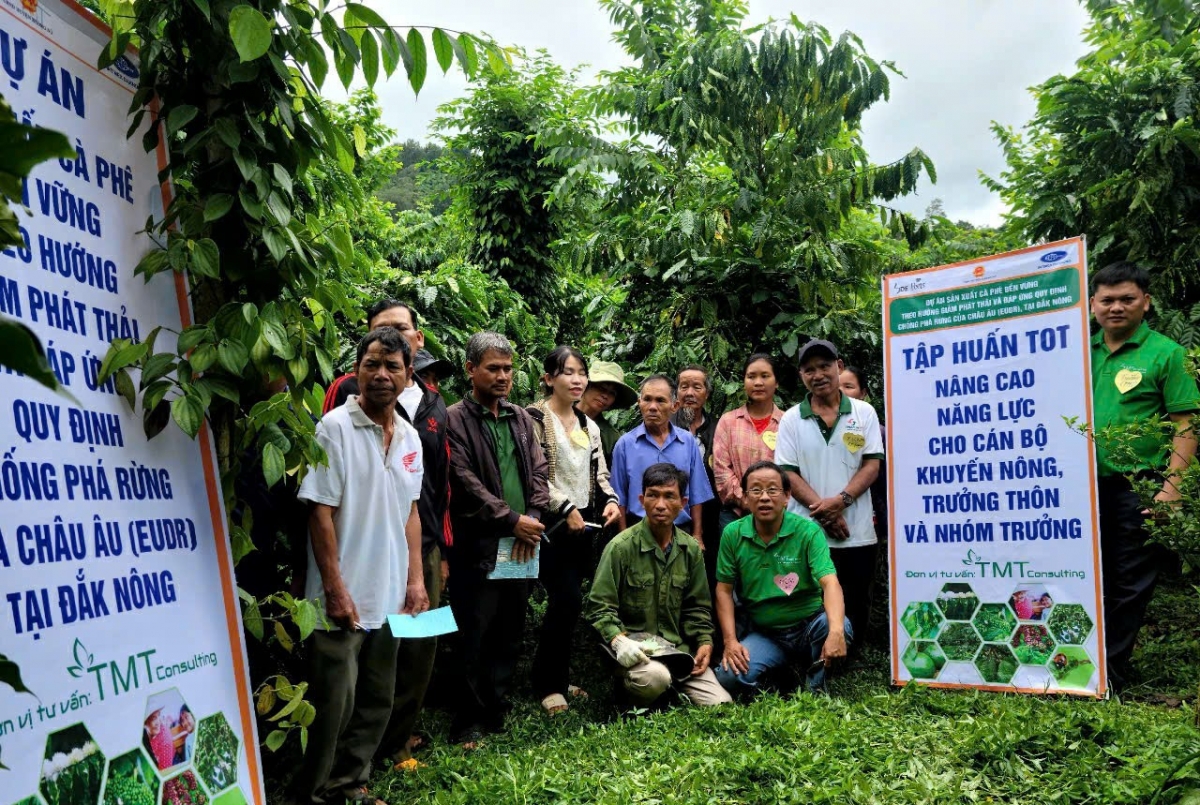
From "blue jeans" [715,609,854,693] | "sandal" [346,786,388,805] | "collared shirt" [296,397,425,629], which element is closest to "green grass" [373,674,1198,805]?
"sandal" [346,786,388,805]

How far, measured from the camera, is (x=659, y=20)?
11.4 meters

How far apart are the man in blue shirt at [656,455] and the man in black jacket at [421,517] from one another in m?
1.18

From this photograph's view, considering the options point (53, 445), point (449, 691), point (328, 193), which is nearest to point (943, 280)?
point (328, 193)

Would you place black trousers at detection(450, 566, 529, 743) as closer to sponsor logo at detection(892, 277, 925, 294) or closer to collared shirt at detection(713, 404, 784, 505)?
collared shirt at detection(713, 404, 784, 505)

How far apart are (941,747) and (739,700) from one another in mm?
1336

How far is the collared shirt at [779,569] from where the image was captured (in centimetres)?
455

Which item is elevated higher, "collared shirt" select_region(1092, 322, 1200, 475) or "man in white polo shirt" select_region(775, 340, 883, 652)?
"collared shirt" select_region(1092, 322, 1200, 475)

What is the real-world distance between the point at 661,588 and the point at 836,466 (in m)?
1.12

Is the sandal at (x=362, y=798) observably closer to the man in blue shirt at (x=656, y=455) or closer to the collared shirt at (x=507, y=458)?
the collared shirt at (x=507, y=458)

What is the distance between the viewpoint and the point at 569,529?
15.4 feet

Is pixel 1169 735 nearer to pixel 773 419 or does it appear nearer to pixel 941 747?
pixel 941 747

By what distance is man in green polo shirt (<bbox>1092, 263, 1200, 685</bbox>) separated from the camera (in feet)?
13.2

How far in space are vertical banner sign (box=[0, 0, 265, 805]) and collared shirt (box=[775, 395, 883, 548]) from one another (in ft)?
10.7

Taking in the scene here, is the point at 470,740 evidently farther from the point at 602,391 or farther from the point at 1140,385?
the point at 1140,385
